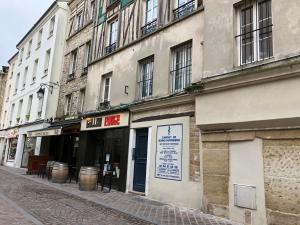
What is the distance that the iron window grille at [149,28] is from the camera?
11.8 metres

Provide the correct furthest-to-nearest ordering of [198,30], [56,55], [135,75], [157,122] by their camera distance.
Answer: [56,55] < [135,75] < [157,122] < [198,30]

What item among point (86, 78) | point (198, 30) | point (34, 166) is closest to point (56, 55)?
point (86, 78)

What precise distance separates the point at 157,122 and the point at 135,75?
260cm

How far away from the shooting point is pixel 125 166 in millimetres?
11734

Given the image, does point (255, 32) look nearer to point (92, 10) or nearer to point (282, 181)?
point (282, 181)

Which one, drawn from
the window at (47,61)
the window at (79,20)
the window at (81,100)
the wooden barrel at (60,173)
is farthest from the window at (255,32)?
the window at (47,61)

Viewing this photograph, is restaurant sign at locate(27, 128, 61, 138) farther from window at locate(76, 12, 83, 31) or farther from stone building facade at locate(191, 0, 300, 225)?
stone building facade at locate(191, 0, 300, 225)

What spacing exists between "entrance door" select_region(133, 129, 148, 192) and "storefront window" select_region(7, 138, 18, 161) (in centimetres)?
1682

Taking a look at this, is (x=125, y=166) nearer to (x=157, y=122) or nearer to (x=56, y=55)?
(x=157, y=122)

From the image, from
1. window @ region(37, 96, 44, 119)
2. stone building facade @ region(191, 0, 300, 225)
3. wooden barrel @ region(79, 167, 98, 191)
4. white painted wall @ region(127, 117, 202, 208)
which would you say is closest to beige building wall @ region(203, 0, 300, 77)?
stone building facade @ region(191, 0, 300, 225)

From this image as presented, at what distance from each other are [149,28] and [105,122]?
4141 millimetres

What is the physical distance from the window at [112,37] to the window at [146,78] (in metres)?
2.63

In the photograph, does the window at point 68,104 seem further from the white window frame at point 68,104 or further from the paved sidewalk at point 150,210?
the paved sidewalk at point 150,210

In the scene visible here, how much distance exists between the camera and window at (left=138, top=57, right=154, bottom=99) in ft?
38.4
